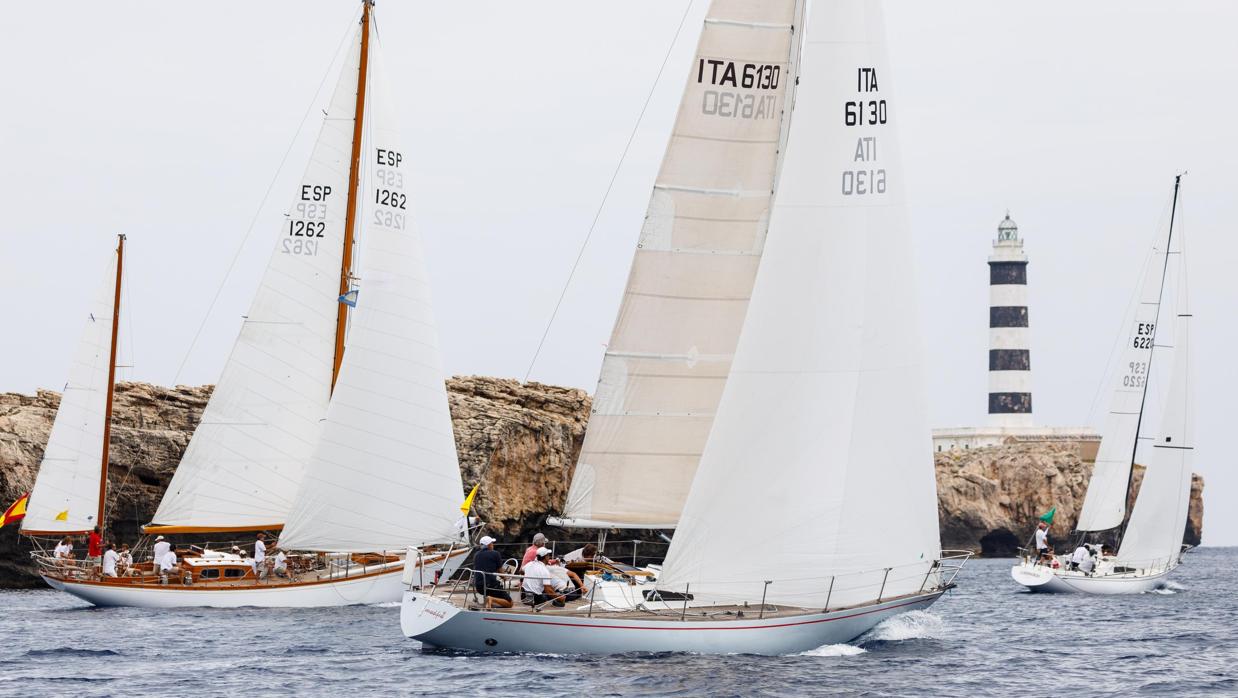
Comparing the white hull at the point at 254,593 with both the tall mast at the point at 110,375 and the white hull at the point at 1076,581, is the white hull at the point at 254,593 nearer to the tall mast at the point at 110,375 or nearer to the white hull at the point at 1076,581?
the tall mast at the point at 110,375

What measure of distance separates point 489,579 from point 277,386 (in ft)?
46.4

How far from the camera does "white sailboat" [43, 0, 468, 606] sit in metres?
30.3

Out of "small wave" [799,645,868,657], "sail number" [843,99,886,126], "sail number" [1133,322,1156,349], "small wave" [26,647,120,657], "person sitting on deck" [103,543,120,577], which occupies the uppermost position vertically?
"sail number" [1133,322,1156,349]

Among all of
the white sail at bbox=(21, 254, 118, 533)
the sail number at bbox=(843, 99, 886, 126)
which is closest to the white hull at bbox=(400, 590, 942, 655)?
the sail number at bbox=(843, 99, 886, 126)

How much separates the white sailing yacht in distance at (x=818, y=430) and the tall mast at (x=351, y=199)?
45.7 ft

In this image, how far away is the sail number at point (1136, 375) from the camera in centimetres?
4506

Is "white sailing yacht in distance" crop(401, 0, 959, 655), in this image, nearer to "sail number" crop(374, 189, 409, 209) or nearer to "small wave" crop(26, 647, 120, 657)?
"small wave" crop(26, 647, 120, 657)

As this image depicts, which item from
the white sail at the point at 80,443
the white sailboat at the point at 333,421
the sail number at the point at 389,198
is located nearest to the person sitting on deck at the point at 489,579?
the white sailboat at the point at 333,421

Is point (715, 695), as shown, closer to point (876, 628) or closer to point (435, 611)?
point (435, 611)

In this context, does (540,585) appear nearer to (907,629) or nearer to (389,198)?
→ (907,629)

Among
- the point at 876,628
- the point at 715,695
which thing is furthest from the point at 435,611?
the point at 876,628

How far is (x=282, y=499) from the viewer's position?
1294 inches

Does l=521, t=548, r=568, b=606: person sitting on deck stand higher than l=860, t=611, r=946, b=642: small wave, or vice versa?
l=521, t=548, r=568, b=606: person sitting on deck

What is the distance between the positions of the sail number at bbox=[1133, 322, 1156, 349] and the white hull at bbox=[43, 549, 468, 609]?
72.8ft
